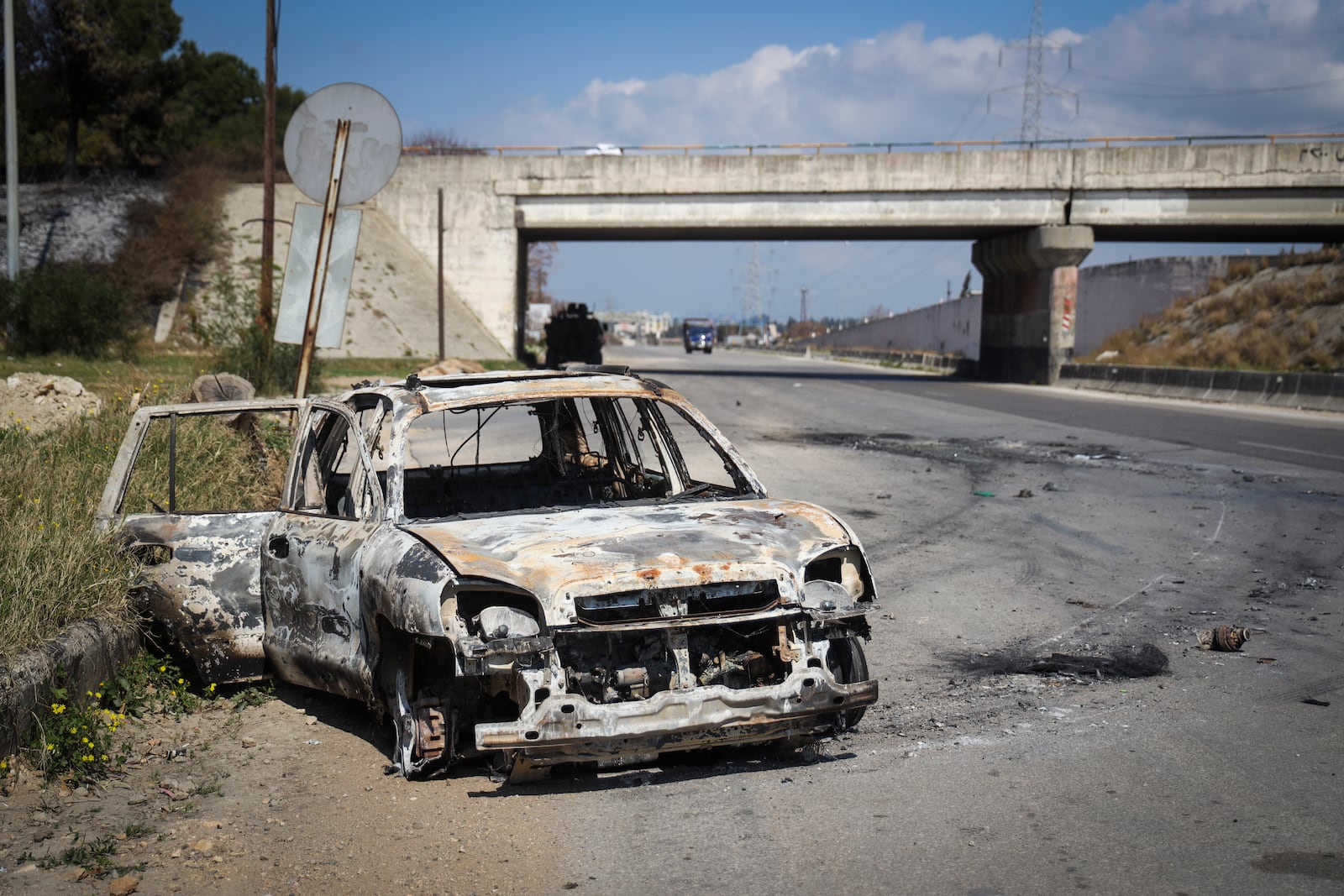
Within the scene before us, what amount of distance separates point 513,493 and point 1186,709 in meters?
3.51

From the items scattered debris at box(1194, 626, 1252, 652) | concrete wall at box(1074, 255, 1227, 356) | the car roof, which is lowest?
scattered debris at box(1194, 626, 1252, 652)

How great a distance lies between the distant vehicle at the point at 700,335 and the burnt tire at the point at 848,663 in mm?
83679

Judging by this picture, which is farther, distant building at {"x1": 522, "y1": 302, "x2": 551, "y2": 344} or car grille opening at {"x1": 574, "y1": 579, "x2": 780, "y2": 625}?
distant building at {"x1": 522, "y1": 302, "x2": 551, "y2": 344}

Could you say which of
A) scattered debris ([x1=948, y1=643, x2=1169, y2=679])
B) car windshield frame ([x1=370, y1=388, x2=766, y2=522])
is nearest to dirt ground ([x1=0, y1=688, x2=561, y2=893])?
car windshield frame ([x1=370, y1=388, x2=766, y2=522])

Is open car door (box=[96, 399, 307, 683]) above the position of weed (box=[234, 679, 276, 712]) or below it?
above

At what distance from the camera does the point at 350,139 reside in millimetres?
8328

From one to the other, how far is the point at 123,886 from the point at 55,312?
25.6 metres

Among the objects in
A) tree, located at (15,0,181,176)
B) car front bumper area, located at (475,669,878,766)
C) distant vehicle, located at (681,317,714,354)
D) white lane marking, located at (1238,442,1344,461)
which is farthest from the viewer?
distant vehicle, located at (681,317,714,354)

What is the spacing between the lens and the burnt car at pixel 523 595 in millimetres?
4102

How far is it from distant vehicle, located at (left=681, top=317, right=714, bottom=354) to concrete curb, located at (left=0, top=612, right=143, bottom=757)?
83347 mm

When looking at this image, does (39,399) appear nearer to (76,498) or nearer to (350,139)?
(350,139)

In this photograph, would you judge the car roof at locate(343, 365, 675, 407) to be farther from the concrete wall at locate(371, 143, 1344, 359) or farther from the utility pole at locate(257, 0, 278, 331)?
the concrete wall at locate(371, 143, 1344, 359)

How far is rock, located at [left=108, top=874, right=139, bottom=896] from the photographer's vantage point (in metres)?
3.45

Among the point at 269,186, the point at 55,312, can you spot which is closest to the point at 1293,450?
the point at 269,186
